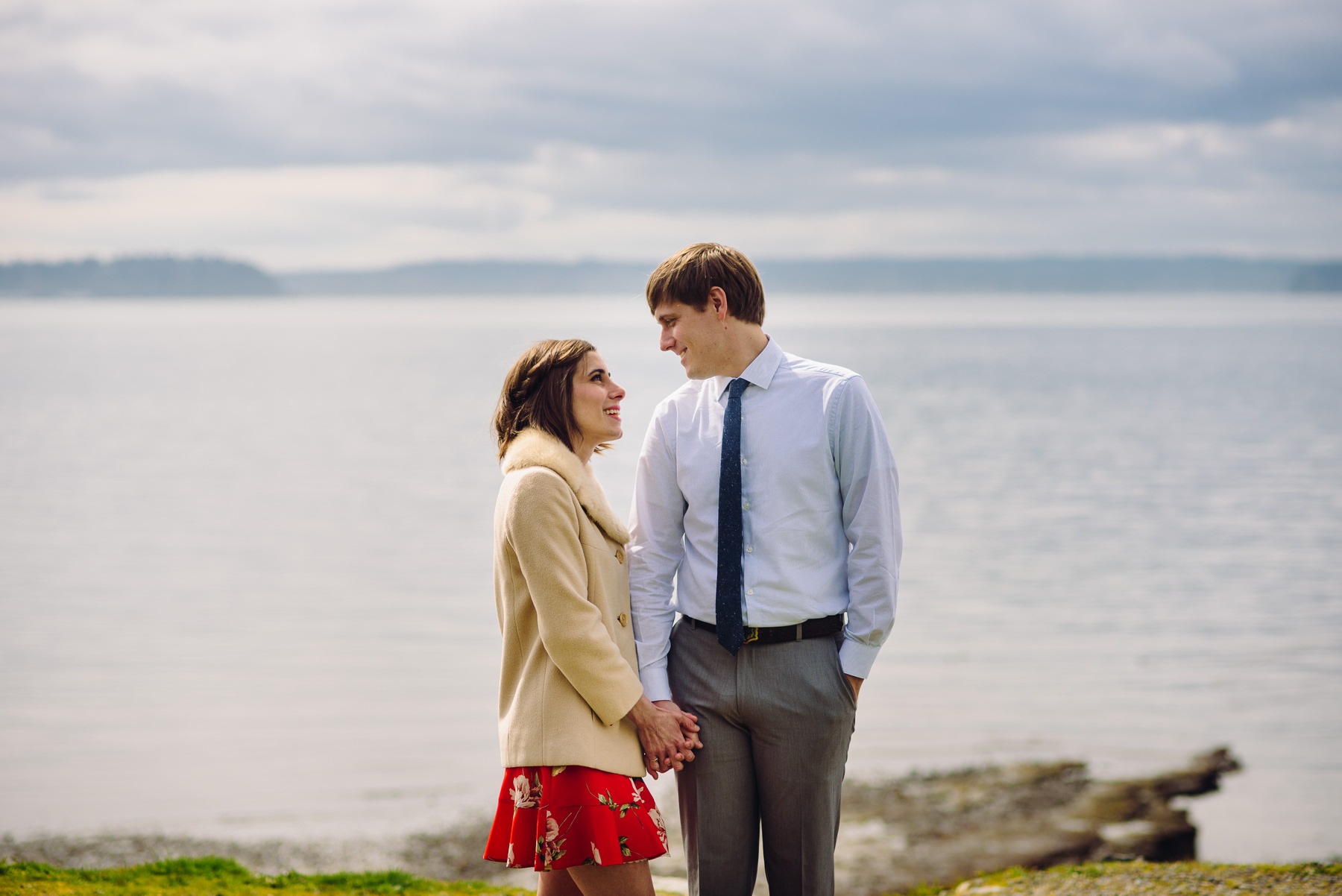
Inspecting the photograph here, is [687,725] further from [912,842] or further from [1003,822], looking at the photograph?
[1003,822]

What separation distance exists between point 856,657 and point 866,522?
39 cm

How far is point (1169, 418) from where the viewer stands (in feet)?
153

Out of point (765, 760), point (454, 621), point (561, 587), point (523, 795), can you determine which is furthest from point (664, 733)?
point (454, 621)

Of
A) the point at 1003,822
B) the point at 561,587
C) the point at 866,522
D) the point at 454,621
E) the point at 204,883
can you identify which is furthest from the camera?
the point at 454,621

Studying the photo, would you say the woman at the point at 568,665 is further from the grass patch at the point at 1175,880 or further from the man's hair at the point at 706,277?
the grass patch at the point at 1175,880

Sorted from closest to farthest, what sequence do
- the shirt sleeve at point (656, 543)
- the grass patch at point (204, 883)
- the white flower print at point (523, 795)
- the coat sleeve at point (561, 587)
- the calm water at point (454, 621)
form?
the coat sleeve at point (561, 587)
the white flower print at point (523, 795)
the shirt sleeve at point (656, 543)
the grass patch at point (204, 883)
the calm water at point (454, 621)

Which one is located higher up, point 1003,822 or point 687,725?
point 687,725

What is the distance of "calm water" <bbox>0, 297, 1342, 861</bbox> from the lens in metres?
9.16

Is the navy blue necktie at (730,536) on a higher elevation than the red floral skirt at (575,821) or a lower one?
higher

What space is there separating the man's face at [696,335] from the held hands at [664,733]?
3.27 ft

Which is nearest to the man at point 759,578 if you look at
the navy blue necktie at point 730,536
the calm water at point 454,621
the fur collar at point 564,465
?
the navy blue necktie at point 730,536

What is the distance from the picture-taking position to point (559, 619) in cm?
306

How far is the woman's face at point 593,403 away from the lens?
10.9 feet

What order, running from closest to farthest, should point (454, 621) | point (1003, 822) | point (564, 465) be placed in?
point (564, 465) → point (1003, 822) → point (454, 621)
